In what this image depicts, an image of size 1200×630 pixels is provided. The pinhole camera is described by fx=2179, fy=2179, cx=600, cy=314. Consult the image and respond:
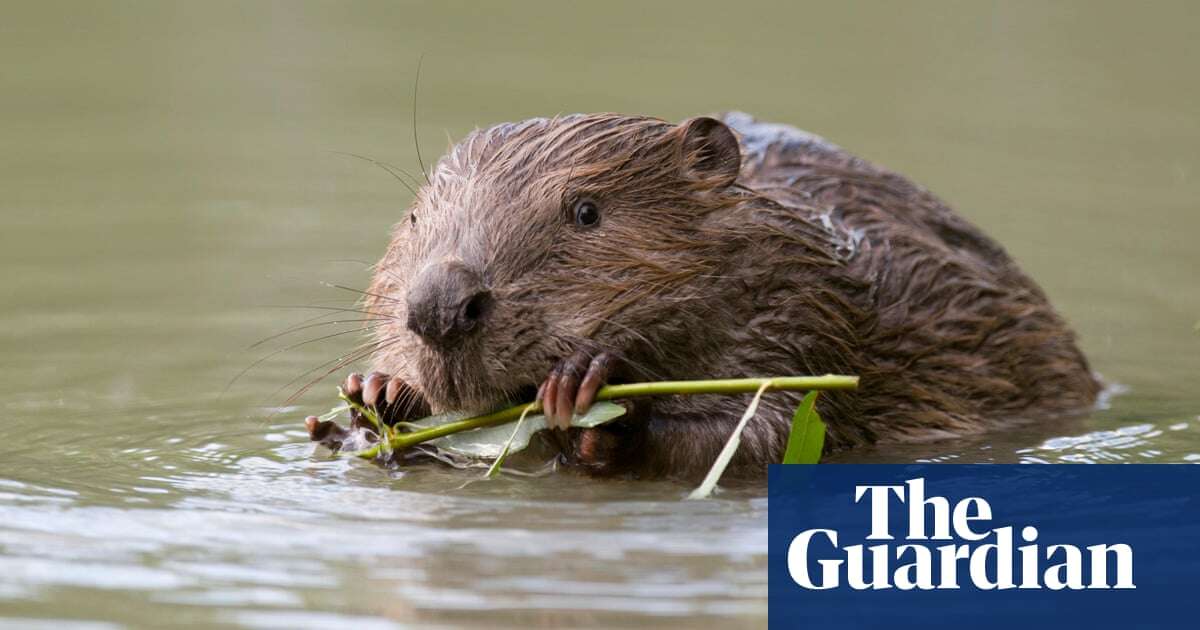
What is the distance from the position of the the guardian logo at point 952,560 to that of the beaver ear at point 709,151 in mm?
961

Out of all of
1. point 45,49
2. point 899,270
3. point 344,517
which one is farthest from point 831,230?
point 45,49

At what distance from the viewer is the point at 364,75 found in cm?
1224

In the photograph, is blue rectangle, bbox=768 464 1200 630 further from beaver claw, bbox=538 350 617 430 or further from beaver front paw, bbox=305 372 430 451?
beaver front paw, bbox=305 372 430 451

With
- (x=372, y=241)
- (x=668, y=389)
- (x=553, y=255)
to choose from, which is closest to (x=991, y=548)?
(x=668, y=389)

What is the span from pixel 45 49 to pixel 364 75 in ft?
6.38

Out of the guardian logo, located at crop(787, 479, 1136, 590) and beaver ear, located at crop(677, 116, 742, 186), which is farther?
beaver ear, located at crop(677, 116, 742, 186)

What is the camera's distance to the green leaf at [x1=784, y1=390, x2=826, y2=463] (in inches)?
197

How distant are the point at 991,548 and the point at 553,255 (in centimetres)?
118

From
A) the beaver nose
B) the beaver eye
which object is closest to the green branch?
the beaver nose

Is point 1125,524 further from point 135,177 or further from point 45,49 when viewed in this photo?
point 45,49

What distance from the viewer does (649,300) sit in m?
5.04

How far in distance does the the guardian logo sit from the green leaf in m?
0.22

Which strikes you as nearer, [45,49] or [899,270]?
[899,270]

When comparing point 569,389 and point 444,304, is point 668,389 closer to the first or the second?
point 569,389
